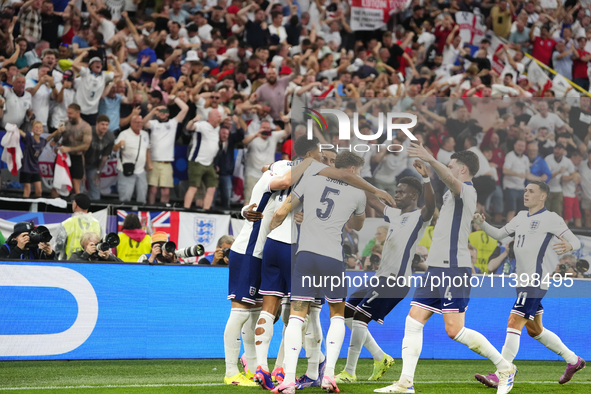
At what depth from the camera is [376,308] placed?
8.00 m

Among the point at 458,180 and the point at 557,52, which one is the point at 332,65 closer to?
the point at 557,52

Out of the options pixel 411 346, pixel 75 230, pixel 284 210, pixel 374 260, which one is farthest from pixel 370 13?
pixel 411 346

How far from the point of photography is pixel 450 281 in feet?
22.4

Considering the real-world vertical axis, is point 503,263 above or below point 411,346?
above

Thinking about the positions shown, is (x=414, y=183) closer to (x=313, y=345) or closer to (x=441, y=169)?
(x=441, y=169)

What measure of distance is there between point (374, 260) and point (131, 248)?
3.94 meters

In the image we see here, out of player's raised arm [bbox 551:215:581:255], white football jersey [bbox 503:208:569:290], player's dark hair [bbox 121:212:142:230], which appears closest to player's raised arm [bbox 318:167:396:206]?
white football jersey [bbox 503:208:569:290]

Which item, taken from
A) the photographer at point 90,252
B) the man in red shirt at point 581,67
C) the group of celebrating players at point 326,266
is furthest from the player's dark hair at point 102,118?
the man in red shirt at point 581,67

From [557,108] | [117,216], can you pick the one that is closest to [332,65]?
[557,108]

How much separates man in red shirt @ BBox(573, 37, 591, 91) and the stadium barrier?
11.6m

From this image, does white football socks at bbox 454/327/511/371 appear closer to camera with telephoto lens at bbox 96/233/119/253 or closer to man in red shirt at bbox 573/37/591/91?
camera with telephoto lens at bbox 96/233/119/253

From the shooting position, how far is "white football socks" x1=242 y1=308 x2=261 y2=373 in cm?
737

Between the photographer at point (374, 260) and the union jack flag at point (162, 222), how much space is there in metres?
4.34

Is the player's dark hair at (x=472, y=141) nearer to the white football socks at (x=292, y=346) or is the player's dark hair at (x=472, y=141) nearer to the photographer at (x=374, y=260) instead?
the photographer at (x=374, y=260)
